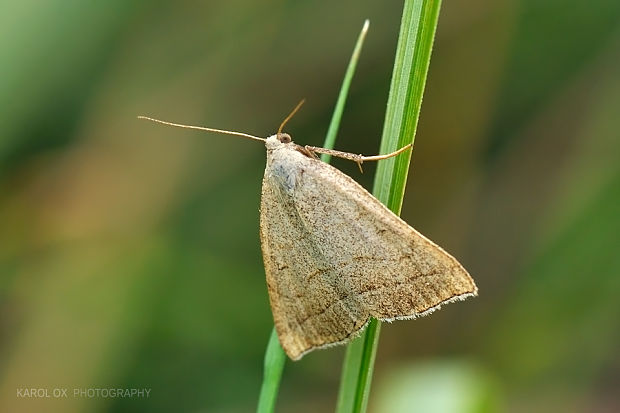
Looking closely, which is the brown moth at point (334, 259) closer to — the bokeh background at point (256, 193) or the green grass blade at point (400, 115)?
the green grass blade at point (400, 115)

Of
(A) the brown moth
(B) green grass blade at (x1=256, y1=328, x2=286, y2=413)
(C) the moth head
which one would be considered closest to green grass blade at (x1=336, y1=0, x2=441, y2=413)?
(A) the brown moth

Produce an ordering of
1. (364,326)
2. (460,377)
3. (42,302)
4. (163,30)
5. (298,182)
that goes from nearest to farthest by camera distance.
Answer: (364,326) < (298,182) < (460,377) < (42,302) < (163,30)

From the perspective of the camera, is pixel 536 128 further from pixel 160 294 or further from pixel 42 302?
pixel 42 302

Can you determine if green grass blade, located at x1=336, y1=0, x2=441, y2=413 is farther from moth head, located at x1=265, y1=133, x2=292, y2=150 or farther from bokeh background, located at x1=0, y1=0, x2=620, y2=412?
bokeh background, located at x1=0, y1=0, x2=620, y2=412

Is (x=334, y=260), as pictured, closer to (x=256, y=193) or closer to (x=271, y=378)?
(x=271, y=378)

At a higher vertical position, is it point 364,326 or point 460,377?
point 364,326

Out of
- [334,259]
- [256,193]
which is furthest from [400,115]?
[256,193]

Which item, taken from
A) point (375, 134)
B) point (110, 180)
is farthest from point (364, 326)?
point (110, 180)
